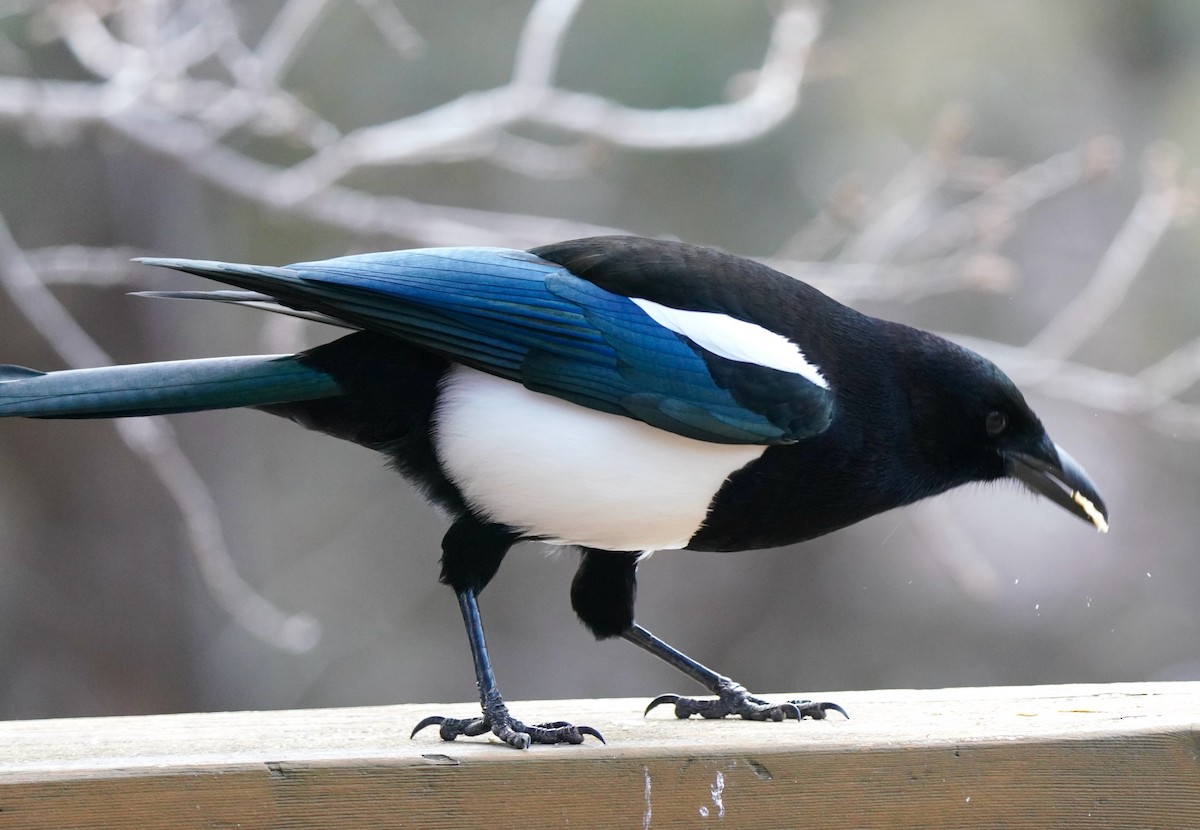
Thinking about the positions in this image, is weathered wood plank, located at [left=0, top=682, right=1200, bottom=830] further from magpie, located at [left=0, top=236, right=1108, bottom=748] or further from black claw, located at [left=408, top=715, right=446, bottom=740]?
magpie, located at [left=0, top=236, right=1108, bottom=748]

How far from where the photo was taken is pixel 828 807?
1624mm

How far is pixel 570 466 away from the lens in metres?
1.93

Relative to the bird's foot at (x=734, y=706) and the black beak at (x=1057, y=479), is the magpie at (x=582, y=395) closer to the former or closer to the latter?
the bird's foot at (x=734, y=706)

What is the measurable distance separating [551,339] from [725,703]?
24.9 inches

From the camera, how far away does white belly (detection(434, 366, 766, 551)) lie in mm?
1928

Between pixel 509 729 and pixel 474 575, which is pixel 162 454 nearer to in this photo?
pixel 474 575

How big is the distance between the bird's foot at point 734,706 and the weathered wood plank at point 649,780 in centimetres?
32

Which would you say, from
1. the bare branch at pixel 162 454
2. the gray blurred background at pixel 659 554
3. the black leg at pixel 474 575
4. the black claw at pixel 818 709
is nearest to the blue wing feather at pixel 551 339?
the black leg at pixel 474 575

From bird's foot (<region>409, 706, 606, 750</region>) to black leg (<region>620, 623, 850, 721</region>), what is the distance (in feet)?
1.24

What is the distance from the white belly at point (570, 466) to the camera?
193cm

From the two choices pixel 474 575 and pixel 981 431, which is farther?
pixel 981 431

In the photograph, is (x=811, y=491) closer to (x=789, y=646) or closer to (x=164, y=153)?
(x=164, y=153)

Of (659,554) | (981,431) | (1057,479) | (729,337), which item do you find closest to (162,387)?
(729,337)

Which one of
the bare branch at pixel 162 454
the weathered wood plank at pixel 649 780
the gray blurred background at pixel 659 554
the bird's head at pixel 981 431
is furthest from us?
the gray blurred background at pixel 659 554
